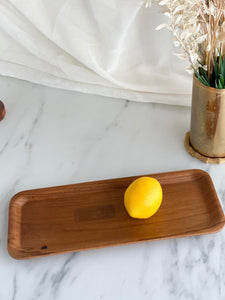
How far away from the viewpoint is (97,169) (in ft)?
3.42

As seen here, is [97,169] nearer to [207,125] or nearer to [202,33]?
[207,125]

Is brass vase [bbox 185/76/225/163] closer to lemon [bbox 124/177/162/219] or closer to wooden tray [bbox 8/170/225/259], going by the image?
wooden tray [bbox 8/170/225/259]

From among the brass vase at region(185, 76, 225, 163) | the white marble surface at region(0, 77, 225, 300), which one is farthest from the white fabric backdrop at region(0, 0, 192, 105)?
the brass vase at region(185, 76, 225, 163)

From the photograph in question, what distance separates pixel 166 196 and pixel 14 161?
1.23 feet

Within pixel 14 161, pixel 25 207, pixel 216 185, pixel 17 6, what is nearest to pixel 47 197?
pixel 25 207

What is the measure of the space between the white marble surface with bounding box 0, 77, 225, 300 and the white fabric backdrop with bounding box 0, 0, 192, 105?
0.04 metres

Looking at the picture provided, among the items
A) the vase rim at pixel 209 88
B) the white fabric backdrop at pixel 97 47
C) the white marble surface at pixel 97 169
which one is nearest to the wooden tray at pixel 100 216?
the white marble surface at pixel 97 169

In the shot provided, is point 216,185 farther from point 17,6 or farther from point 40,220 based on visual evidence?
point 17,6

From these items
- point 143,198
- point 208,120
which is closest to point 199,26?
point 208,120

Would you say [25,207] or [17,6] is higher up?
[17,6]

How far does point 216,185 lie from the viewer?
3.24 ft

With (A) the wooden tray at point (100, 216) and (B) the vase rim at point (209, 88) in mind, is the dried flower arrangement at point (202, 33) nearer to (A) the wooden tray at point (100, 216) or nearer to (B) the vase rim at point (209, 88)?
→ (B) the vase rim at point (209, 88)

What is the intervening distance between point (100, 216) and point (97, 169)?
0.14 m

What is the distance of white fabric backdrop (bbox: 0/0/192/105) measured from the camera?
1.08 metres
